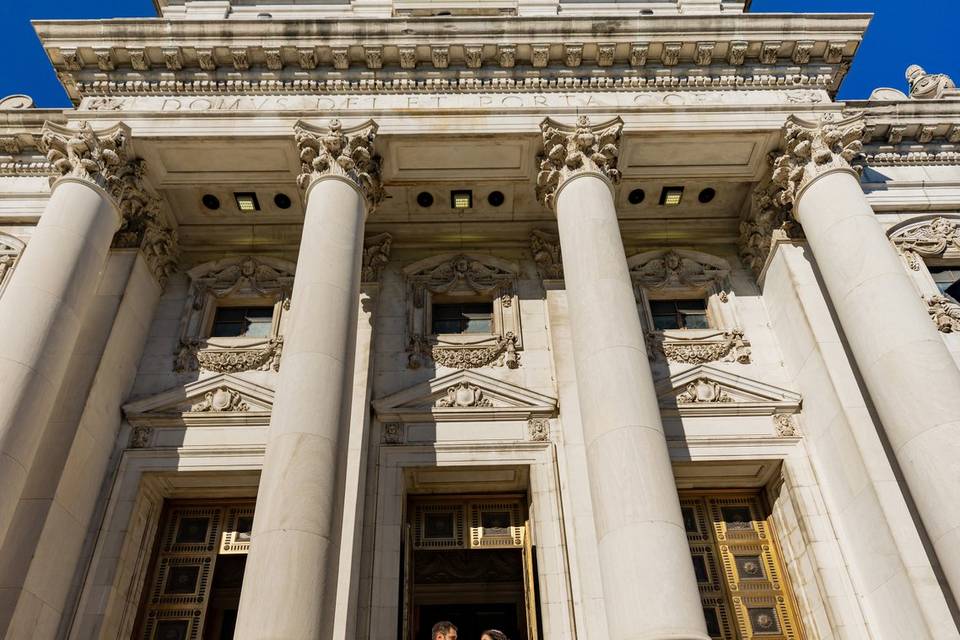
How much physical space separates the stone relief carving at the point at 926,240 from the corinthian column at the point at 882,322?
2739mm

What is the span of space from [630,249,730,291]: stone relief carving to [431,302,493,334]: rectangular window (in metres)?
3.62

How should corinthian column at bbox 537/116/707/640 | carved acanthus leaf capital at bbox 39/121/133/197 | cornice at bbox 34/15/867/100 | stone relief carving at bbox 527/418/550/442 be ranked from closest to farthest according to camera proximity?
corinthian column at bbox 537/116/707/640, carved acanthus leaf capital at bbox 39/121/133/197, stone relief carving at bbox 527/418/550/442, cornice at bbox 34/15/867/100

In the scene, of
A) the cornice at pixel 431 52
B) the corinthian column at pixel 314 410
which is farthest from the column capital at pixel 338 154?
the cornice at pixel 431 52

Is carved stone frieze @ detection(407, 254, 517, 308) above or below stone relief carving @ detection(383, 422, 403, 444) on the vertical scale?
above

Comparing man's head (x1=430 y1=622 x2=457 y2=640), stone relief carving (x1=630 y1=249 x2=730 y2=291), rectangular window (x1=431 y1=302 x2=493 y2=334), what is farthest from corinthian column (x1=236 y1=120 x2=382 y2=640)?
stone relief carving (x1=630 y1=249 x2=730 y2=291)

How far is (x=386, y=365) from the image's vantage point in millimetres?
15594

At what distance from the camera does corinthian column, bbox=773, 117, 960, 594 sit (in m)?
10.5

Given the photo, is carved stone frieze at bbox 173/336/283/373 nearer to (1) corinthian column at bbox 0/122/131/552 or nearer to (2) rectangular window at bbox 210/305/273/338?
(2) rectangular window at bbox 210/305/273/338

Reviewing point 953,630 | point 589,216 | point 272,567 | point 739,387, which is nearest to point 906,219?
point 739,387

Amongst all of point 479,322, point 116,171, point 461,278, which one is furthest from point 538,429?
point 116,171

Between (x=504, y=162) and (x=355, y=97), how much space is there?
11.4ft

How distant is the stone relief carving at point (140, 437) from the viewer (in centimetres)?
1435

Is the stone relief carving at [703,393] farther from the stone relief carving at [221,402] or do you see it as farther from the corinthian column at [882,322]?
the stone relief carving at [221,402]

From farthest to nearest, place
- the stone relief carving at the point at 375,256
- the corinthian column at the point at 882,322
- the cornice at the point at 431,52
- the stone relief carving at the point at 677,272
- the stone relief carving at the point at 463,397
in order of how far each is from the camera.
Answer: the stone relief carving at the point at 677,272 → the stone relief carving at the point at 375,256 → the cornice at the point at 431,52 → the stone relief carving at the point at 463,397 → the corinthian column at the point at 882,322
